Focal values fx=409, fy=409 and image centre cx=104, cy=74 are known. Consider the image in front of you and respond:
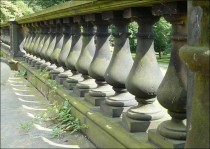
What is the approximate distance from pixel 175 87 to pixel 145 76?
481 mm

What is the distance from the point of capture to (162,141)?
238 cm

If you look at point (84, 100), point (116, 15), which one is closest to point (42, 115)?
point (84, 100)

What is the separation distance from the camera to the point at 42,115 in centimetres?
436

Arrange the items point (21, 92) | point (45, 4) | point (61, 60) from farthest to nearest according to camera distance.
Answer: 1. point (45, 4)
2. point (21, 92)
3. point (61, 60)

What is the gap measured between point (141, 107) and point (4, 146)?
112 centimetres

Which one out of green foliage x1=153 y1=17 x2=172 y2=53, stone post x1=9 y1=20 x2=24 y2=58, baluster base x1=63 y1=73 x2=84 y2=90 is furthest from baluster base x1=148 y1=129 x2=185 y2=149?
green foliage x1=153 y1=17 x2=172 y2=53

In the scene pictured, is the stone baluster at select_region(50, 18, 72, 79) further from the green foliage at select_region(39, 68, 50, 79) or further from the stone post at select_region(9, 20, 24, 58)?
the stone post at select_region(9, 20, 24, 58)

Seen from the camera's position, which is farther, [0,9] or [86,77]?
[0,9]

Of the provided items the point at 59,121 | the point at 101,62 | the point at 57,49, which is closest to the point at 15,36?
the point at 57,49

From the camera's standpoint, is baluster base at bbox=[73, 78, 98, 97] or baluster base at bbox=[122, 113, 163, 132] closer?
baluster base at bbox=[122, 113, 163, 132]

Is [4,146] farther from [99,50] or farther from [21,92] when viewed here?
[21,92]

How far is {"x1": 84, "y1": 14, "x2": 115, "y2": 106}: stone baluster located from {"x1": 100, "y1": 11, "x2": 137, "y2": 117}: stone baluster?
425 mm

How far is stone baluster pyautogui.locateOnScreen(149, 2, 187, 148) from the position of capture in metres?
2.27

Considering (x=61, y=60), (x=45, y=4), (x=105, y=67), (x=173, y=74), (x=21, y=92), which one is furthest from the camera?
(x=45, y=4)
